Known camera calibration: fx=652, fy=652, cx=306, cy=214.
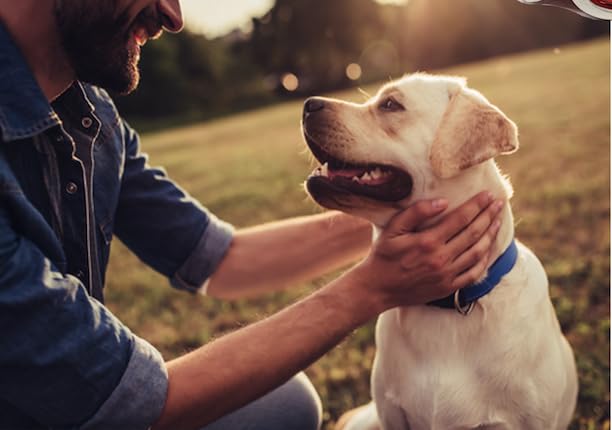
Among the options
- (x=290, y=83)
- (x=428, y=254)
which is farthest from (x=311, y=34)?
(x=428, y=254)

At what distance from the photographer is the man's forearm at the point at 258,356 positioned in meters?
2.06

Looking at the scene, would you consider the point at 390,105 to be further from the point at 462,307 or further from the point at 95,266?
the point at 95,266

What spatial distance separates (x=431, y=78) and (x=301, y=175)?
7.93 metres

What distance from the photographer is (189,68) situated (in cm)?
4597

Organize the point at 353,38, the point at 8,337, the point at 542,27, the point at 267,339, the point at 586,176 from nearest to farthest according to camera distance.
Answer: the point at 8,337 → the point at 267,339 → the point at 586,176 → the point at 542,27 → the point at 353,38

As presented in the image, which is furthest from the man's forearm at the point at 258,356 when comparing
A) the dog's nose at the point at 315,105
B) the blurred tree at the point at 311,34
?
the blurred tree at the point at 311,34

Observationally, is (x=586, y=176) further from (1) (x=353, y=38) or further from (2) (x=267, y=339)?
(1) (x=353, y=38)

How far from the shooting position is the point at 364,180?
2.60 meters

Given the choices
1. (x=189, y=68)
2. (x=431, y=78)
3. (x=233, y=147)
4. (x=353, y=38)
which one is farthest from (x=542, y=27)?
(x=431, y=78)

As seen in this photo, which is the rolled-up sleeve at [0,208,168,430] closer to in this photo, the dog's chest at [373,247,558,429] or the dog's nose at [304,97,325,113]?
the dog's chest at [373,247,558,429]

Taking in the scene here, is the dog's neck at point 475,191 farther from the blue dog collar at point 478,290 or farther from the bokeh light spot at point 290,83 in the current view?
the bokeh light spot at point 290,83

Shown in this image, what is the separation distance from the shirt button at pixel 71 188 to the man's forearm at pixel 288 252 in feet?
3.39

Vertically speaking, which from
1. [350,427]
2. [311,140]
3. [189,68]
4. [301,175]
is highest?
[311,140]

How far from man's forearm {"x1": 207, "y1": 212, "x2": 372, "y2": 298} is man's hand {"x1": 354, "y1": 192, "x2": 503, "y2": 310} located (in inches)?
29.5
